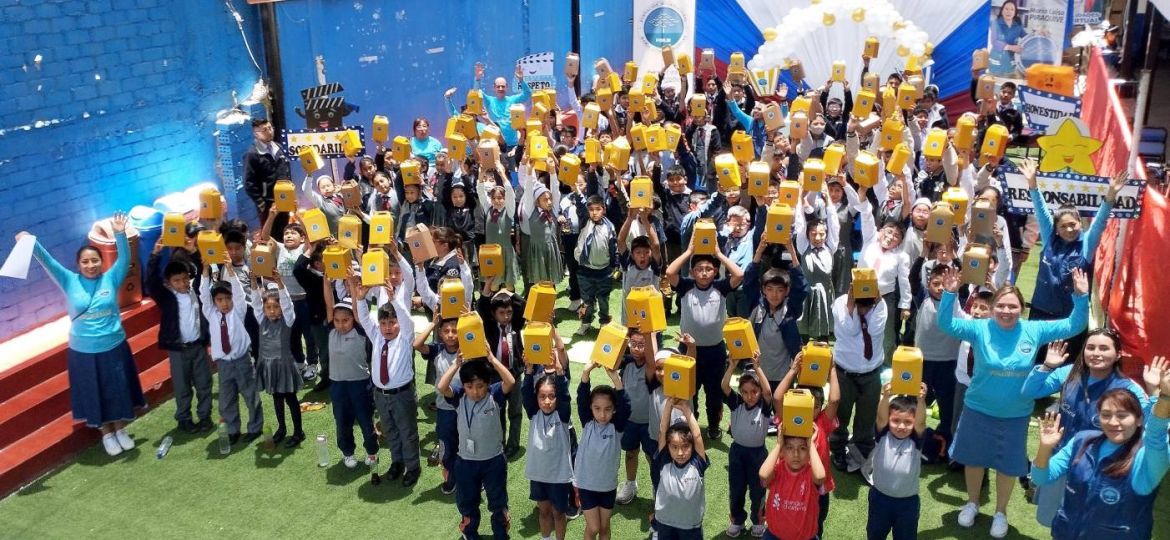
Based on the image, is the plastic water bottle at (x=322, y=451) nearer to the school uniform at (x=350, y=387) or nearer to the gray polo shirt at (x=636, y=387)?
the school uniform at (x=350, y=387)

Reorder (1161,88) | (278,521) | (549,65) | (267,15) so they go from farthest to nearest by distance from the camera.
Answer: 1. (1161,88)
2. (549,65)
3. (267,15)
4. (278,521)

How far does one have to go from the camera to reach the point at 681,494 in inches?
193

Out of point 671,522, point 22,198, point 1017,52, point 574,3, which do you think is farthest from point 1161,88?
point 22,198

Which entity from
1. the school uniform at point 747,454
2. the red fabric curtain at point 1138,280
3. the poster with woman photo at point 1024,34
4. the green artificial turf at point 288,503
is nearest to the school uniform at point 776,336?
the school uniform at point 747,454

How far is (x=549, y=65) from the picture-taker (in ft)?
45.1

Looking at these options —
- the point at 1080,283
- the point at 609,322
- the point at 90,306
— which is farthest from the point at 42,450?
the point at 1080,283

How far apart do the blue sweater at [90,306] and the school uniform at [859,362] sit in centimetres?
473

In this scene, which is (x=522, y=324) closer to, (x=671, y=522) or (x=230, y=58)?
(x=671, y=522)


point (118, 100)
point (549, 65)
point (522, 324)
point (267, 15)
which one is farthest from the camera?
point (549, 65)

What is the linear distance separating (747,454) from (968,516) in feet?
4.58

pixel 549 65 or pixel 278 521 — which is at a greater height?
pixel 549 65

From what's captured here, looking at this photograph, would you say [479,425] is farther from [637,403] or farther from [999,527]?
[999,527]

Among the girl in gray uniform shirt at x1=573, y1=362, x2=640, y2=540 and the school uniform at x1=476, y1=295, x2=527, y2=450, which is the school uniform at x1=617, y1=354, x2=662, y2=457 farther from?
the school uniform at x1=476, y1=295, x2=527, y2=450

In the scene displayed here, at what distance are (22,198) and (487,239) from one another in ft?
11.7
